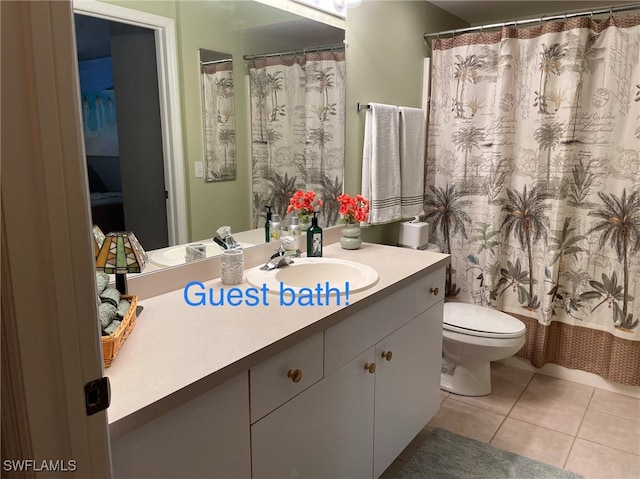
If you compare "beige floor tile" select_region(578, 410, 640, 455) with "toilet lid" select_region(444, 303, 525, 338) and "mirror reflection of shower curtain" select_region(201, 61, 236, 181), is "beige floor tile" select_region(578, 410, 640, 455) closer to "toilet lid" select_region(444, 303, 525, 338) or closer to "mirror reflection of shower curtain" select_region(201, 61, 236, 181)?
"toilet lid" select_region(444, 303, 525, 338)

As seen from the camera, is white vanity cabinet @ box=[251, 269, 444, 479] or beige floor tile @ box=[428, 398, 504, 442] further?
beige floor tile @ box=[428, 398, 504, 442]

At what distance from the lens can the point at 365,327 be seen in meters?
1.58

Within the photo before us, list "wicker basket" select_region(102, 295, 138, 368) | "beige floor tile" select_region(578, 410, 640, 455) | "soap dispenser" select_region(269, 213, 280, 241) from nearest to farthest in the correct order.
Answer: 1. "wicker basket" select_region(102, 295, 138, 368)
2. "soap dispenser" select_region(269, 213, 280, 241)
3. "beige floor tile" select_region(578, 410, 640, 455)

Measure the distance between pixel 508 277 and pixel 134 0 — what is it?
7.82 ft

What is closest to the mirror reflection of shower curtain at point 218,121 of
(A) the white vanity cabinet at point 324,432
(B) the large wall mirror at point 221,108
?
(B) the large wall mirror at point 221,108

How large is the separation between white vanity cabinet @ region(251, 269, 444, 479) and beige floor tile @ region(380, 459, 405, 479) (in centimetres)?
15

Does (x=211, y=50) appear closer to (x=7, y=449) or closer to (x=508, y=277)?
(x=7, y=449)

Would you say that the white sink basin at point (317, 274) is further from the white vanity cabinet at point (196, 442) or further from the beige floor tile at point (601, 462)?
the beige floor tile at point (601, 462)

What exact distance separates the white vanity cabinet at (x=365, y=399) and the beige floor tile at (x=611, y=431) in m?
0.78

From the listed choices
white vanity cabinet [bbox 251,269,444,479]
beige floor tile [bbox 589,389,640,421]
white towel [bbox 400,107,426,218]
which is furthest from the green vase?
beige floor tile [bbox 589,389,640,421]

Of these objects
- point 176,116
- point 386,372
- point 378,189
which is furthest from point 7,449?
point 378,189

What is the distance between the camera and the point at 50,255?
584 mm

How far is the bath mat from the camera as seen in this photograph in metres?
1.97

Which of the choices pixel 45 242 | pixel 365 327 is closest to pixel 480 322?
pixel 365 327
